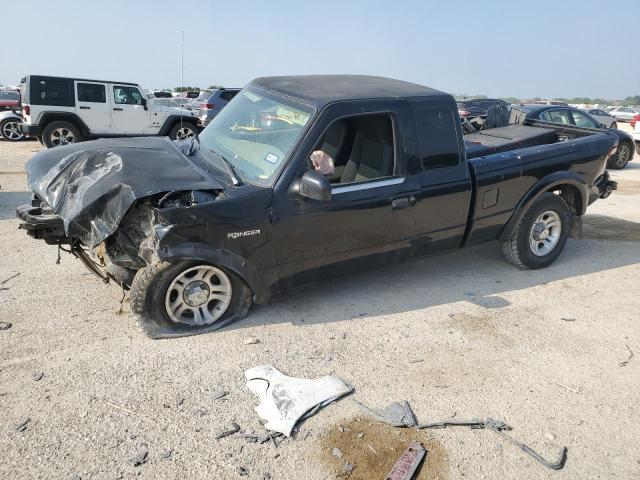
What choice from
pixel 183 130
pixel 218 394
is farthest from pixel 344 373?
pixel 183 130

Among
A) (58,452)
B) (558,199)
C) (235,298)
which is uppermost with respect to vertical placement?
Answer: (558,199)

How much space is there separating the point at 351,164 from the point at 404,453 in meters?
2.48

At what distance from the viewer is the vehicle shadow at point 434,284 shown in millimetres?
4332

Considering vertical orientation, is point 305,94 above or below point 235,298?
above

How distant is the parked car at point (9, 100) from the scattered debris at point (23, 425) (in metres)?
18.2

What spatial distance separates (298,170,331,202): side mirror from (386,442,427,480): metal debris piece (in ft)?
5.64

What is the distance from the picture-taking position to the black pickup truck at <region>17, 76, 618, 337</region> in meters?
3.62

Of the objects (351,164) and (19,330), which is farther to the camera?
(351,164)

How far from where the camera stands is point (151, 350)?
11.9 feet

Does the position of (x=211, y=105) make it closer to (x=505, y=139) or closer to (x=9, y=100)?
(x=9, y=100)

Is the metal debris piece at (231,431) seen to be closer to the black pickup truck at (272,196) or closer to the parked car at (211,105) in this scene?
the black pickup truck at (272,196)

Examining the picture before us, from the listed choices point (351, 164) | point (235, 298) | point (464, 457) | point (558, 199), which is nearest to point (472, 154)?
point (558, 199)

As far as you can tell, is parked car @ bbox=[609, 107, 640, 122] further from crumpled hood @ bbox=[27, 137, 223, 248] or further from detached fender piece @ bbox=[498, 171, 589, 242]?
crumpled hood @ bbox=[27, 137, 223, 248]

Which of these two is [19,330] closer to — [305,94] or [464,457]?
[305,94]
